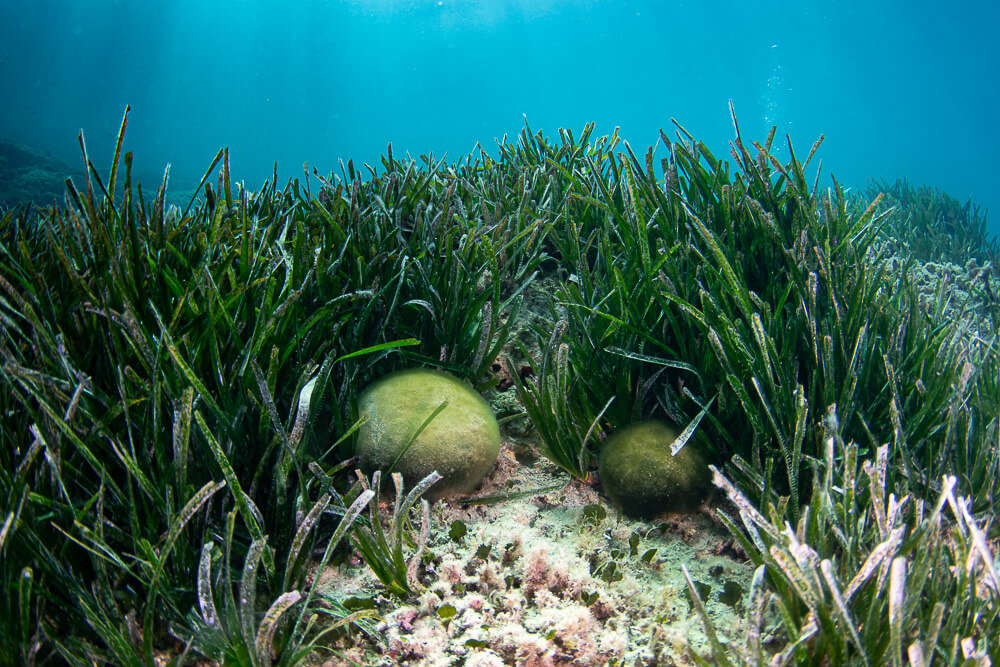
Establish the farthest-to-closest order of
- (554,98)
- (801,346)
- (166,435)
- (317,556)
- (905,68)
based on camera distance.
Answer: (554,98)
(905,68)
(801,346)
(317,556)
(166,435)

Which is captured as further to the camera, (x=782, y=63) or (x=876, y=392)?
(x=782, y=63)

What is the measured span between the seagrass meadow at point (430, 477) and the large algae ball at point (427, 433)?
8cm

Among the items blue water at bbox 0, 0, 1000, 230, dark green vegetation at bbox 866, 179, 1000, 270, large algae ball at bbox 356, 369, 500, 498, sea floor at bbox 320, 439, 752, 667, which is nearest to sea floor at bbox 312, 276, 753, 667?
sea floor at bbox 320, 439, 752, 667

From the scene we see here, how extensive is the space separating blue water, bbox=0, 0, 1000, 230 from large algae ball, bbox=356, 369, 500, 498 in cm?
10743

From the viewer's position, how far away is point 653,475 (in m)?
1.94

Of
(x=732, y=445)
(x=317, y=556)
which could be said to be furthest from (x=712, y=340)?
(x=317, y=556)

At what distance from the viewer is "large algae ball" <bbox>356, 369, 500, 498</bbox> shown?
1926mm

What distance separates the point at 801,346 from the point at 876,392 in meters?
0.32

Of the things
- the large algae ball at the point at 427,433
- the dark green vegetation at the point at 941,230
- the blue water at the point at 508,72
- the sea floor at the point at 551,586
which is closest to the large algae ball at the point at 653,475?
the sea floor at the point at 551,586

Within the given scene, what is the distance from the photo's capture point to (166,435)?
5.25 feet

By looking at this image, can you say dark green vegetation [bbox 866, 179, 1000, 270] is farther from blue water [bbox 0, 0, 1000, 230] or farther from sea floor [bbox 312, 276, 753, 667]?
blue water [bbox 0, 0, 1000, 230]

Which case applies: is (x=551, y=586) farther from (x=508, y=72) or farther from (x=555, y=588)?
(x=508, y=72)

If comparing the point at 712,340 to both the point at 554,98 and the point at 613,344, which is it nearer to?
the point at 613,344

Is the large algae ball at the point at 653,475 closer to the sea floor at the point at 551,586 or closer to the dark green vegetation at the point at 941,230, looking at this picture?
the sea floor at the point at 551,586
